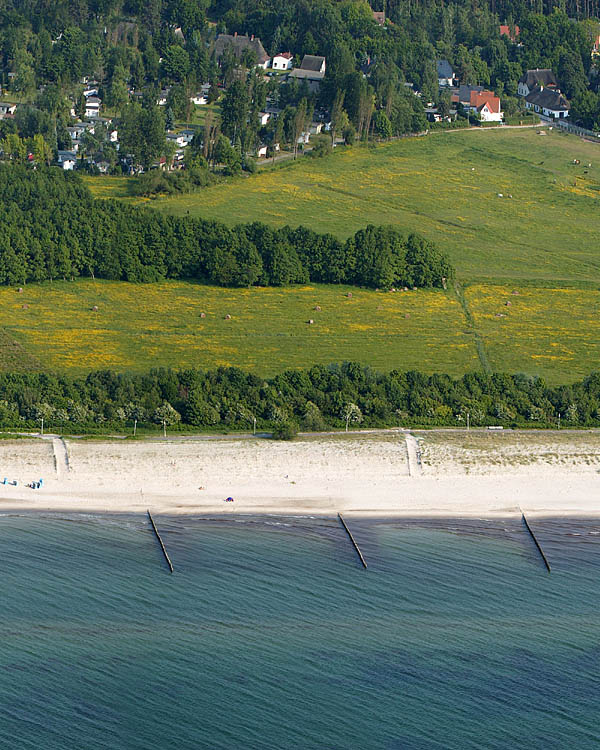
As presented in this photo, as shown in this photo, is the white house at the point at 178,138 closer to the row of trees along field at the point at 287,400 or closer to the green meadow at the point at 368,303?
the green meadow at the point at 368,303

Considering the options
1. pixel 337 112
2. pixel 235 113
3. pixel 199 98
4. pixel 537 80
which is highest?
pixel 537 80

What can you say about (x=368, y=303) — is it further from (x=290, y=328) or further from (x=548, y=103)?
(x=548, y=103)

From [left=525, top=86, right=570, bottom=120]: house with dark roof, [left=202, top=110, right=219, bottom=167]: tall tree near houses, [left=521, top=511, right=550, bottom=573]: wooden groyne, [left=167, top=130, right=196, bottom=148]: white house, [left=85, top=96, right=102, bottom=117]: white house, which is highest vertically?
[left=521, top=511, right=550, bottom=573]: wooden groyne

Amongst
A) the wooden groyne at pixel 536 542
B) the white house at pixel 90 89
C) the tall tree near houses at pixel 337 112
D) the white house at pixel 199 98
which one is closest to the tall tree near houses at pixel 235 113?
the tall tree near houses at pixel 337 112

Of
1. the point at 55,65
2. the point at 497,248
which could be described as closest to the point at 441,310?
the point at 497,248

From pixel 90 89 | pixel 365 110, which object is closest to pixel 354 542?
pixel 365 110

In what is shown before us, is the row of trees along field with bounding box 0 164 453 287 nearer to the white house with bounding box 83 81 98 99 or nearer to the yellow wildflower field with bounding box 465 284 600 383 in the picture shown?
the yellow wildflower field with bounding box 465 284 600 383


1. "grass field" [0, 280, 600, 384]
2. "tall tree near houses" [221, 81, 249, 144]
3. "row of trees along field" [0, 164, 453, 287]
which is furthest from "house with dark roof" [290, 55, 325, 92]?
"grass field" [0, 280, 600, 384]
